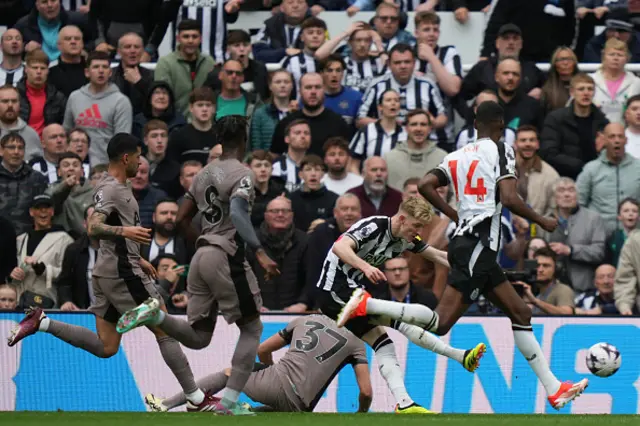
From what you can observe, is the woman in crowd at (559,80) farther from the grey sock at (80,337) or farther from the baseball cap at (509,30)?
the grey sock at (80,337)

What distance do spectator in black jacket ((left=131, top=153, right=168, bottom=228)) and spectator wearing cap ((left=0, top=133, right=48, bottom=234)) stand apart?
3.32 ft

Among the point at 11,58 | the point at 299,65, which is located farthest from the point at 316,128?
the point at 11,58

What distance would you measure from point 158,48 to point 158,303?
29.0 feet

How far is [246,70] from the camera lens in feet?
58.7

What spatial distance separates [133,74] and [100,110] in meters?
0.91

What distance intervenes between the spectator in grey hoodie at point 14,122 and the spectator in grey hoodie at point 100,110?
0.53 metres

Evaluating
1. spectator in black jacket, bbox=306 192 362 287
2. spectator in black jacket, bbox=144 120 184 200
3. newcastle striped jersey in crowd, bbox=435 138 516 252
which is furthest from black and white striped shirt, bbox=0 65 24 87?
newcastle striped jersey in crowd, bbox=435 138 516 252

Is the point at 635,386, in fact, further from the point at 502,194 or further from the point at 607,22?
the point at 607,22

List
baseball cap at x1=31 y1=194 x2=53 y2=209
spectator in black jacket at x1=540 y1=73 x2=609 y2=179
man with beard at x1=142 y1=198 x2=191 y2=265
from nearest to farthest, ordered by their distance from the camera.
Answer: man with beard at x1=142 y1=198 x2=191 y2=265, baseball cap at x1=31 y1=194 x2=53 y2=209, spectator in black jacket at x1=540 y1=73 x2=609 y2=179

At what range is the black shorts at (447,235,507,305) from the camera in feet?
36.0

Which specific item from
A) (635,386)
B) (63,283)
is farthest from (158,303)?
(635,386)

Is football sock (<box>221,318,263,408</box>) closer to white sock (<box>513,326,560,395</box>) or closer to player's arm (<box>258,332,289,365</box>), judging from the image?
player's arm (<box>258,332,289,365</box>)

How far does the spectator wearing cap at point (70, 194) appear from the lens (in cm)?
1577

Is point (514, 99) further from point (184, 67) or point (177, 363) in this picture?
point (177, 363)
